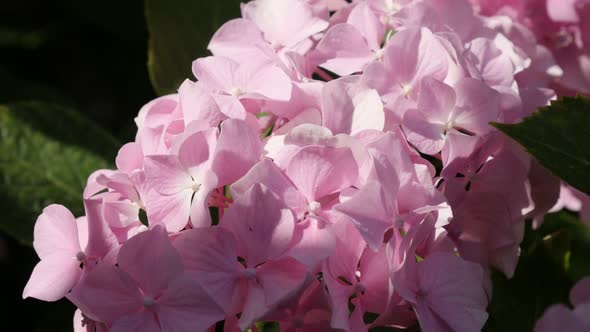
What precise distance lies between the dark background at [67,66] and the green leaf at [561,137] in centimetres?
76

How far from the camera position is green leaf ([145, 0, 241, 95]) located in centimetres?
100

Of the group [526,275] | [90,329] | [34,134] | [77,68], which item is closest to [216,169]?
[90,329]

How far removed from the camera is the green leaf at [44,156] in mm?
972

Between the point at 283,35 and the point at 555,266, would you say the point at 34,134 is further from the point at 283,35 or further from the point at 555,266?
the point at 555,266

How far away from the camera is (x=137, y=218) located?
67cm

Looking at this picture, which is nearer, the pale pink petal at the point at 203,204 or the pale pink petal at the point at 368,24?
the pale pink petal at the point at 203,204

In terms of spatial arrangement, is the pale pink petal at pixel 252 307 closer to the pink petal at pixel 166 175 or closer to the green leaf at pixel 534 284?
the pink petal at pixel 166 175

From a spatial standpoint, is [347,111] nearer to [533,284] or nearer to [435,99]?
[435,99]

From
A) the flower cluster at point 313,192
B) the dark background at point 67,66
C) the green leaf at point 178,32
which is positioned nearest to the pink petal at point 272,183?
the flower cluster at point 313,192

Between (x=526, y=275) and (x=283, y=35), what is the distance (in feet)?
1.15

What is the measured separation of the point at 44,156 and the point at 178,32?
0.24 metres

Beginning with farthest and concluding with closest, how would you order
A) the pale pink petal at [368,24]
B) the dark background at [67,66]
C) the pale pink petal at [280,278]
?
1. the dark background at [67,66]
2. the pale pink petal at [368,24]
3. the pale pink petal at [280,278]

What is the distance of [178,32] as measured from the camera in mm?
1019

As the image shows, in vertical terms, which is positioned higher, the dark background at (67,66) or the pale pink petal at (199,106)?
the pale pink petal at (199,106)
